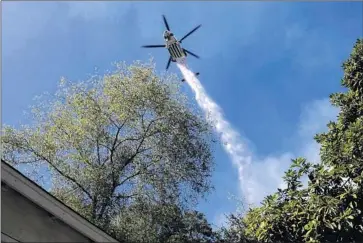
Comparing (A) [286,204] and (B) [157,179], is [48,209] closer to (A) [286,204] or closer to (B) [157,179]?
(A) [286,204]

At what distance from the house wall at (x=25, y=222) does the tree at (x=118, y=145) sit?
11.1 meters

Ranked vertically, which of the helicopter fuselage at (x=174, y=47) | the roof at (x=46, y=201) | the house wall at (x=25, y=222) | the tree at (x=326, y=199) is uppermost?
the helicopter fuselage at (x=174, y=47)

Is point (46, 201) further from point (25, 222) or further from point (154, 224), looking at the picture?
point (154, 224)

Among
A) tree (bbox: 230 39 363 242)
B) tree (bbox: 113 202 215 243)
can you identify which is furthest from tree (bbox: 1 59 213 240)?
tree (bbox: 230 39 363 242)

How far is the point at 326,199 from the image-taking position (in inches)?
470

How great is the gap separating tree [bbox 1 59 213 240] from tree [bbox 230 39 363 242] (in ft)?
24.1

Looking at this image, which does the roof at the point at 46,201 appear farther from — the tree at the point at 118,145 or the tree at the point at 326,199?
the tree at the point at 118,145

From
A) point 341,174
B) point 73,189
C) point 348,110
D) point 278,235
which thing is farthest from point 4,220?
point 73,189

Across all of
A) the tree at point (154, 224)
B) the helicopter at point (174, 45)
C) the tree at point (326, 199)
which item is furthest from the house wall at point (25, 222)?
the helicopter at point (174, 45)

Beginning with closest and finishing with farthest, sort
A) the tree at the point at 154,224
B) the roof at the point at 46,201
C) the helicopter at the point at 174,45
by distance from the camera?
the roof at the point at 46,201, the tree at the point at 154,224, the helicopter at the point at 174,45

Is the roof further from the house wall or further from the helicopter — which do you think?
the helicopter

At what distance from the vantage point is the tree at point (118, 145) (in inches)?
745

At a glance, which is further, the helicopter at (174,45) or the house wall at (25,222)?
the helicopter at (174,45)

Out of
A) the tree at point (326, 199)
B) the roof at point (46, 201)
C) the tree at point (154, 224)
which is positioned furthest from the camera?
the tree at point (154, 224)
